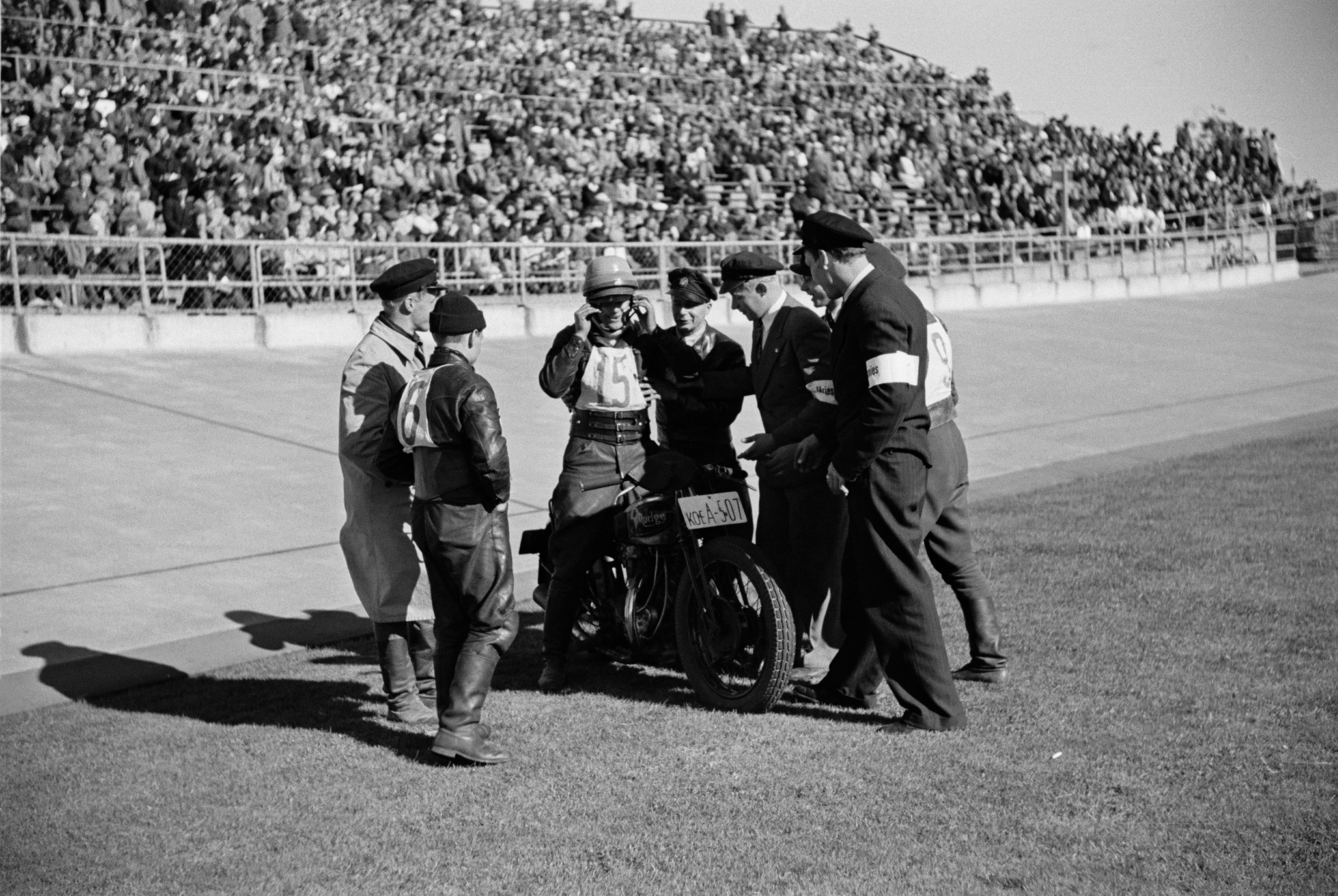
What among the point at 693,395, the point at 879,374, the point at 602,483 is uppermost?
the point at 879,374

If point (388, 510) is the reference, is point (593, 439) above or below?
above

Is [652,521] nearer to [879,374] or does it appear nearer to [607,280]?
[607,280]

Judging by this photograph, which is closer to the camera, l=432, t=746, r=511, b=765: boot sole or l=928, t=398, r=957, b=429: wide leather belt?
l=432, t=746, r=511, b=765: boot sole

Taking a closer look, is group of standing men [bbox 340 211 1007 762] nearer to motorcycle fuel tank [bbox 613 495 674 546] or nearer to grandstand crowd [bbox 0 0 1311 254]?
motorcycle fuel tank [bbox 613 495 674 546]

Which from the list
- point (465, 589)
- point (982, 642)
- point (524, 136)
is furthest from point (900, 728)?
point (524, 136)

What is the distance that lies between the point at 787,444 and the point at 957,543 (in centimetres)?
89

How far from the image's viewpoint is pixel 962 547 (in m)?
6.25

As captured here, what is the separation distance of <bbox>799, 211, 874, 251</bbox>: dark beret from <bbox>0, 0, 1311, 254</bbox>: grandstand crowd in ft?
42.7

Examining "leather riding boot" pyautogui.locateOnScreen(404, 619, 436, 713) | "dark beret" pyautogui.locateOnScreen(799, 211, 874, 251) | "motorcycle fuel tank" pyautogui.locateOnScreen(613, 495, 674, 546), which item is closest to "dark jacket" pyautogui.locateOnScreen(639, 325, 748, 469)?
"motorcycle fuel tank" pyautogui.locateOnScreen(613, 495, 674, 546)

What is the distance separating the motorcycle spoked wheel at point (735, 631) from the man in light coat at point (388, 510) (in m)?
1.05

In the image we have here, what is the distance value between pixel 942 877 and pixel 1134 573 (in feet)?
14.0

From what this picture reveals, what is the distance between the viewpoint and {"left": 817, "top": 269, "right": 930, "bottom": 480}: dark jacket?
5266mm

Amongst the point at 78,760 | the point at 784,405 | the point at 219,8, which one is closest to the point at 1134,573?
the point at 784,405

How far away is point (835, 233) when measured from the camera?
543cm
